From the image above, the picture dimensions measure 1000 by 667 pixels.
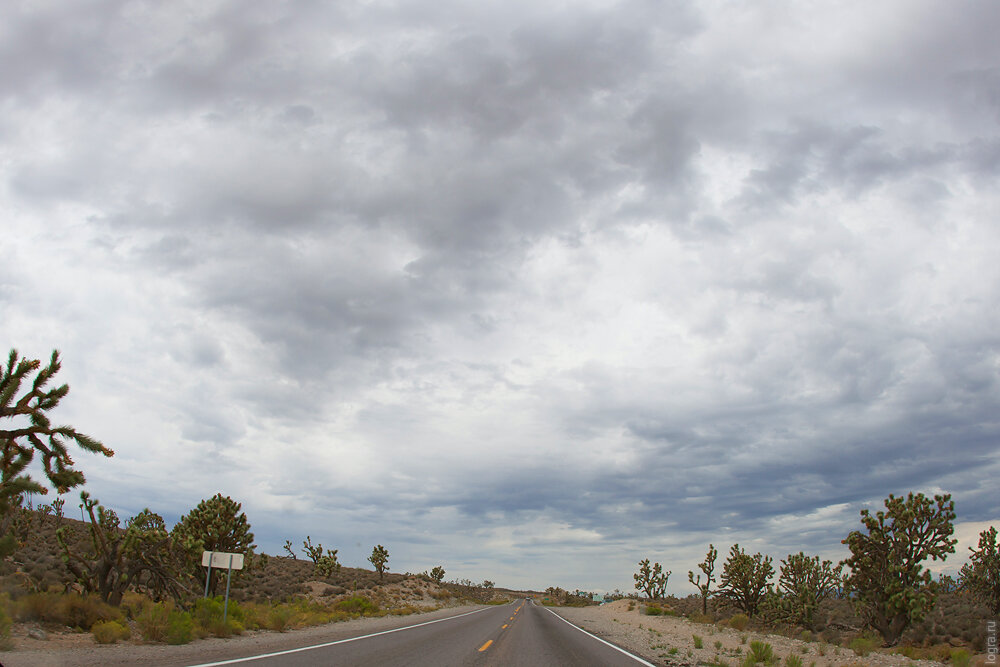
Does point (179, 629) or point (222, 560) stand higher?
point (222, 560)

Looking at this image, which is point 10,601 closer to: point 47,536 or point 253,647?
point 253,647

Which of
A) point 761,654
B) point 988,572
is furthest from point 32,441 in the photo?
point 988,572

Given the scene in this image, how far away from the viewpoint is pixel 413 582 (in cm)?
7894

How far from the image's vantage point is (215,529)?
88.4 ft

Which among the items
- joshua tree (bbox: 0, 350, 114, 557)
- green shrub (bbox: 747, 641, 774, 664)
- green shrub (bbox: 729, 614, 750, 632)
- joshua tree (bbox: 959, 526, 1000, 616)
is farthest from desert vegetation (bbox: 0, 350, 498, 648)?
joshua tree (bbox: 959, 526, 1000, 616)

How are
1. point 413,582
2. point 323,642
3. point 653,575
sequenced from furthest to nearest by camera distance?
1. point 413,582
2. point 653,575
3. point 323,642

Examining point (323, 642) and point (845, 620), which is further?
point (845, 620)

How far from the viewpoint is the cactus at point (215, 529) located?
26.9 meters

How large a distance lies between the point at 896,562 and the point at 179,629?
28.1 m

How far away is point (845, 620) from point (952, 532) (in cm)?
1880

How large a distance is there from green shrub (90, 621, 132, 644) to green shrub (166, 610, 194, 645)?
3.78 feet

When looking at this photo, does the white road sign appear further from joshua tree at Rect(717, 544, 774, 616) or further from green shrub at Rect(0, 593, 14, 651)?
joshua tree at Rect(717, 544, 774, 616)

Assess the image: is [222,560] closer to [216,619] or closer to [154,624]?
[216,619]

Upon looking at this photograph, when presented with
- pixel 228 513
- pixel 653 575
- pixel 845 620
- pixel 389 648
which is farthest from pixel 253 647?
pixel 653 575
